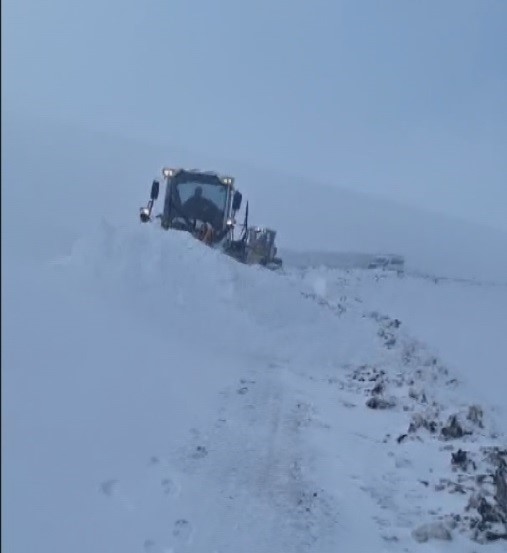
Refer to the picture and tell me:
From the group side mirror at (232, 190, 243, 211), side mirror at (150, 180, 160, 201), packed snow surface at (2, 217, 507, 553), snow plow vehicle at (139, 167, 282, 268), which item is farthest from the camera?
snow plow vehicle at (139, 167, 282, 268)

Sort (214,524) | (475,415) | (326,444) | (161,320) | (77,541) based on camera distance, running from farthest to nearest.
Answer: (161,320)
(475,415)
(326,444)
(214,524)
(77,541)

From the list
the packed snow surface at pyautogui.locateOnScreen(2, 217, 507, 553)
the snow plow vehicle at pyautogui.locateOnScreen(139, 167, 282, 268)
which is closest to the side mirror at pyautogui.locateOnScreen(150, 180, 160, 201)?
the snow plow vehicle at pyautogui.locateOnScreen(139, 167, 282, 268)

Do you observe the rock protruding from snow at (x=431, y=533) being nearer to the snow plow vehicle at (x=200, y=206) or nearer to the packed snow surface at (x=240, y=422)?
the packed snow surface at (x=240, y=422)

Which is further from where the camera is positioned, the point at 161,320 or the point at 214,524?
the point at 161,320

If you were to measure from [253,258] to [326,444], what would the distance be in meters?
12.1

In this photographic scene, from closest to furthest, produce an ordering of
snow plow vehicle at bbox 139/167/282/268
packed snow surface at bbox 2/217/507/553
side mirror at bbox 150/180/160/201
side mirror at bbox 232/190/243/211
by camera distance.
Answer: packed snow surface at bbox 2/217/507/553 → side mirror at bbox 232/190/243/211 → side mirror at bbox 150/180/160/201 → snow plow vehicle at bbox 139/167/282/268

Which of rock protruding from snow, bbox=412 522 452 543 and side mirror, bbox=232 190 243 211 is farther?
side mirror, bbox=232 190 243 211

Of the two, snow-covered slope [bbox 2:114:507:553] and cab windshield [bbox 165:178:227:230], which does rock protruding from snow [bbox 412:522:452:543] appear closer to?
snow-covered slope [bbox 2:114:507:553]

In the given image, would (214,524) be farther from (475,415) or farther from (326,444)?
(475,415)

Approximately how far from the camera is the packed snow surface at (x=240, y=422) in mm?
4699

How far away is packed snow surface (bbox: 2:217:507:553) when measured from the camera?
15.4 feet

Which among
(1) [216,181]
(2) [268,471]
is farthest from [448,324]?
(2) [268,471]

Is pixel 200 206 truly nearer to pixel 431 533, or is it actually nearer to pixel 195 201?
pixel 195 201

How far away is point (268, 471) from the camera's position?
229 inches
